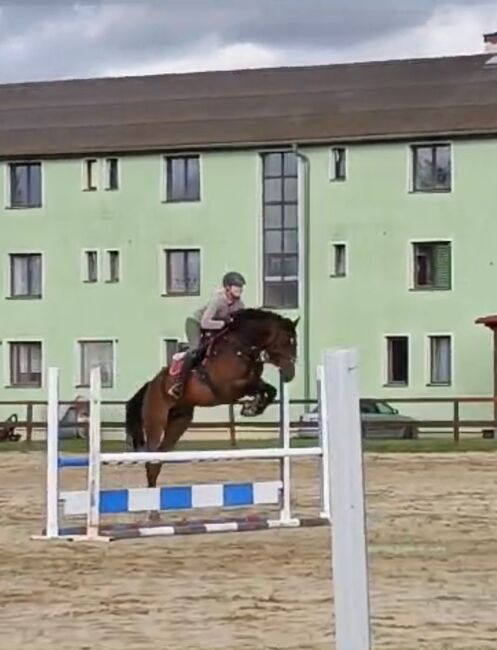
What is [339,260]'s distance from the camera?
5019 cm

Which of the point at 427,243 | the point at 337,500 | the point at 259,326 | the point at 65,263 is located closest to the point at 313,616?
the point at 337,500

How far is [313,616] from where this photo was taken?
861 centimetres

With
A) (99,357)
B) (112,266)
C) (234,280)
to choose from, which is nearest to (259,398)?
(234,280)

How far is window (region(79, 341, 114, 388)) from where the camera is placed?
5262 cm

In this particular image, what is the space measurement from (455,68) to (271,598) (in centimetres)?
4551

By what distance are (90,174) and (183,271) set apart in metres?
4.46

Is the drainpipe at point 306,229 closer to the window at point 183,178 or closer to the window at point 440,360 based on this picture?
the window at point 183,178

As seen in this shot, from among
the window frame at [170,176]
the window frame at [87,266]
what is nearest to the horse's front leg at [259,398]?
the window frame at [170,176]

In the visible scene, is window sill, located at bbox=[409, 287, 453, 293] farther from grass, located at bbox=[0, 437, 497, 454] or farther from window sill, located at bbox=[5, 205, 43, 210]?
grass, located at bbox=[0, 437, 497, 454]

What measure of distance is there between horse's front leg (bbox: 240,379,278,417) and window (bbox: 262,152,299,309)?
3644cm

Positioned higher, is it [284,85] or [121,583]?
[284,85]

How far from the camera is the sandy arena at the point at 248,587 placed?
806cm

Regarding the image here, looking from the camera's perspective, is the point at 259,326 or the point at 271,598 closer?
the point at 271,598

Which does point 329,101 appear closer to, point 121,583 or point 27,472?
point 27,472
